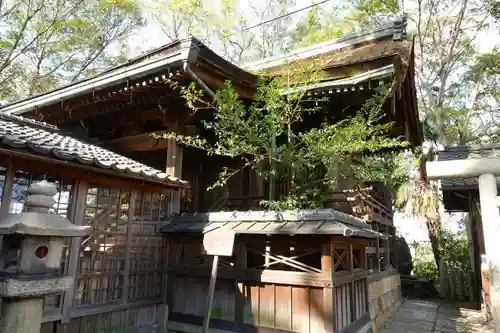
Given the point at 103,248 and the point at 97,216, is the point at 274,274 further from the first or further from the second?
the point at 97,216

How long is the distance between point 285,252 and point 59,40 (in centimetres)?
1950

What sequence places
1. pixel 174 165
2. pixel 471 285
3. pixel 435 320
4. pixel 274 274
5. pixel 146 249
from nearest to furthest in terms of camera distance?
pixel 274 274 → pixel 146 249 → pixel 174 165 → pixel 435 320 → pixel 471 285

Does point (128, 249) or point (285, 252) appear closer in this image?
point (285, 252)

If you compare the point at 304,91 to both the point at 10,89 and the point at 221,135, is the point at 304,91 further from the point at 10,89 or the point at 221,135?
the point at 10,89

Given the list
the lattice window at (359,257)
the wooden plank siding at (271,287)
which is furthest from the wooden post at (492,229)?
the lattice window at (359,257)

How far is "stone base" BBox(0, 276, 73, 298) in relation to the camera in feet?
9.25

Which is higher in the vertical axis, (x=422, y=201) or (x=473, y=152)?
(x=422, y=201)

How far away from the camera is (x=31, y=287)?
2.94 metres

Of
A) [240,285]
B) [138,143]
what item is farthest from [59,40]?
[240,285]

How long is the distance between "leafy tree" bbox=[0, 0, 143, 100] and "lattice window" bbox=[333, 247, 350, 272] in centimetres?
1764

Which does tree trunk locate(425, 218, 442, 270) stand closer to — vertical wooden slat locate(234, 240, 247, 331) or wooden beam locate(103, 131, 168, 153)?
vertical wooden slat locate(234, 240, 247, 331)

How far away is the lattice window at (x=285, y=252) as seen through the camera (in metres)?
5.98

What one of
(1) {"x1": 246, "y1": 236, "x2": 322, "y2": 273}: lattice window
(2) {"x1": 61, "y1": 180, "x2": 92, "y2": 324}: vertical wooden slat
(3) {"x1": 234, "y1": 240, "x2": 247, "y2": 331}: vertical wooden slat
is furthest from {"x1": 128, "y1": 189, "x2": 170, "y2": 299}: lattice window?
(1) {"x1": 246, "y1": 236, "x2": 322, "y2": 273}: lattice window

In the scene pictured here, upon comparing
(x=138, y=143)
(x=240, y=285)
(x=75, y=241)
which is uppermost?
(x=138, y=143)
